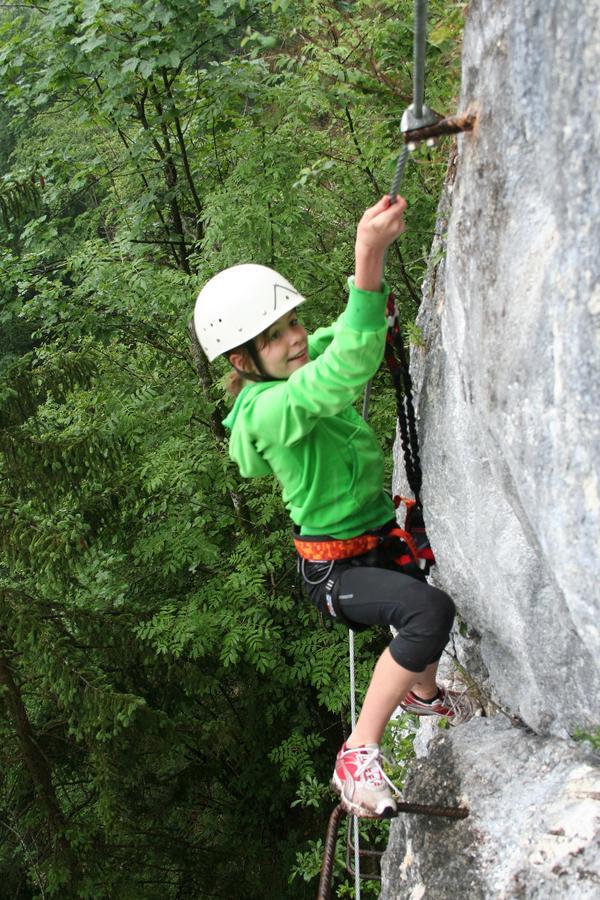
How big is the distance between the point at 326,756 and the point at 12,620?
156 inches

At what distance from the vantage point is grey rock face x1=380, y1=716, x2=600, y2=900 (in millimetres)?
2359

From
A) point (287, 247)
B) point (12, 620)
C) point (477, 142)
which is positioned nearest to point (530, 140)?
point (477, 142)

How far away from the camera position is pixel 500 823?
2.73m

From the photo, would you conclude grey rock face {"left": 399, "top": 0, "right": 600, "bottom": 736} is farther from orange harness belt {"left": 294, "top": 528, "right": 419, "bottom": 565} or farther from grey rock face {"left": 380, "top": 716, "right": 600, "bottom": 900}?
orange harness belt {"left": 294, "top": 528, "right": 419, "bottom": 565}

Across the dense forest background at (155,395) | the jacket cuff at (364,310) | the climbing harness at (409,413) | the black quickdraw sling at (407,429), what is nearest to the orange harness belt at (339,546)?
the climbing harness at (409,413)

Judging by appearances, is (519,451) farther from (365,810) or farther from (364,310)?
(365,810)

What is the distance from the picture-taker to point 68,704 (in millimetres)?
6129

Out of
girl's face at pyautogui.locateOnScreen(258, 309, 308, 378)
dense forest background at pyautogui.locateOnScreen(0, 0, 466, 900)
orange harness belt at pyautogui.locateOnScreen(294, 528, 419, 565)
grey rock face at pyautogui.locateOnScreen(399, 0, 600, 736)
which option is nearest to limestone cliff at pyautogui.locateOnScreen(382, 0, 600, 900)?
→ grey rock face at pyautogui.locateOnScreen(399, 0, 600, 736)

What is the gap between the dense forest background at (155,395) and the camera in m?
5.51

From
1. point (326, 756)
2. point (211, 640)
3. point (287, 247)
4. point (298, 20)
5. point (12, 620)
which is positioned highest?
point (298, 20)

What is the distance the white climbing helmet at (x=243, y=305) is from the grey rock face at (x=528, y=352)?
0.61 metres

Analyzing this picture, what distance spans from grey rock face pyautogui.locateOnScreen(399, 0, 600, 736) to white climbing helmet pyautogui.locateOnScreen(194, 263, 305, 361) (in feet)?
2.01

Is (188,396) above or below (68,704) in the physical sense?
above

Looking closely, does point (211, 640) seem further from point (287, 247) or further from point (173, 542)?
point (287, 247)
